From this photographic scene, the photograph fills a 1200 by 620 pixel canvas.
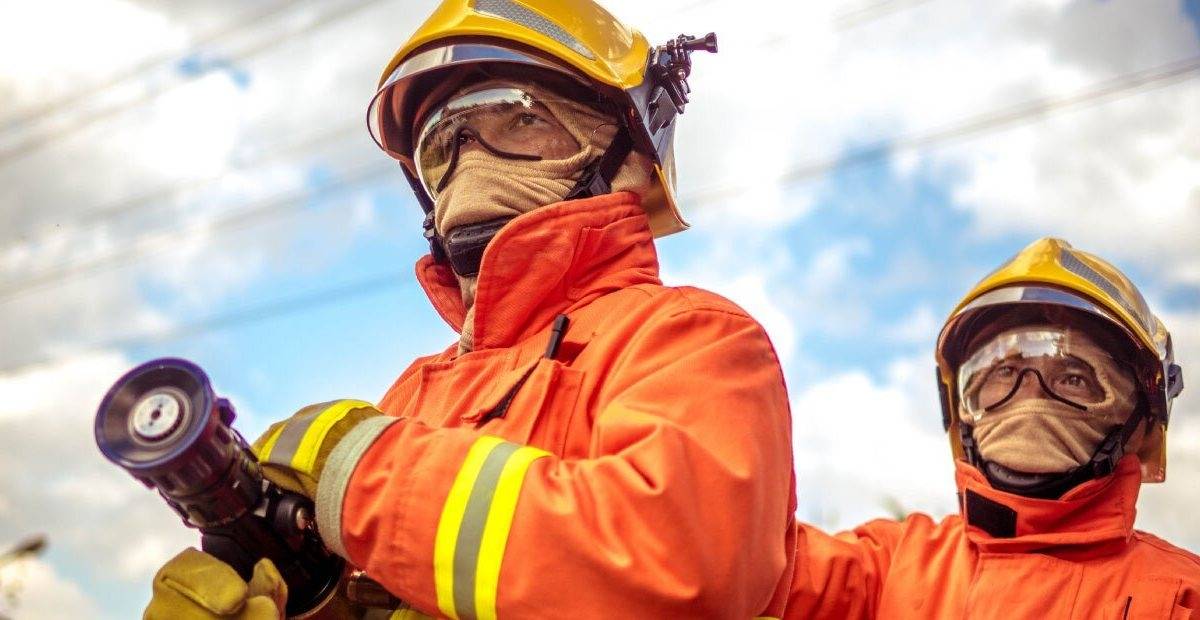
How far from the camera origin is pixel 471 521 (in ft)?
6.97

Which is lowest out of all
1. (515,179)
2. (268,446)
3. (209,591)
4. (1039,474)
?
A: (209,591)

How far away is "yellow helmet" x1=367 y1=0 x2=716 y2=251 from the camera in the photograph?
3107 millimetres

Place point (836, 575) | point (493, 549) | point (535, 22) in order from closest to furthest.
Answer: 1. point (493, 549)
2. point (535, 22)
3. point (836, 575)

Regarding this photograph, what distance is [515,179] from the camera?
2.94 meters

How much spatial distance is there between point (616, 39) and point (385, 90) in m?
0.60

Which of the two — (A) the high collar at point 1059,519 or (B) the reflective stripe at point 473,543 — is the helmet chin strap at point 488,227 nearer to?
(B) the reflective stripe at point 473,543

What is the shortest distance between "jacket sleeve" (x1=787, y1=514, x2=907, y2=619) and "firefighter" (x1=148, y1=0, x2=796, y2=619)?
1.34 metres

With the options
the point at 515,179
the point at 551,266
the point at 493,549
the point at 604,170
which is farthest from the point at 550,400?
the point at 604,170

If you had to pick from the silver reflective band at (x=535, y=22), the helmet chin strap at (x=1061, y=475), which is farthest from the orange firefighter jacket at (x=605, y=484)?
the helmet chin strap at (x=1061, y=475)

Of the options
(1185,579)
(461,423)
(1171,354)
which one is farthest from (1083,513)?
(461,423)

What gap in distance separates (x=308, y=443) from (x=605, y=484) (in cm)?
55

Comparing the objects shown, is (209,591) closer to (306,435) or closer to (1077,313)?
(306,435)

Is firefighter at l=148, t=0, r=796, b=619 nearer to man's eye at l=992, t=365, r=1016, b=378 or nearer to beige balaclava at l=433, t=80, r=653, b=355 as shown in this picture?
beige balaclava at l=433, t=80, r=653, b=355

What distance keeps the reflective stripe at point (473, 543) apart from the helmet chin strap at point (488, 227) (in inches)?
29.3
